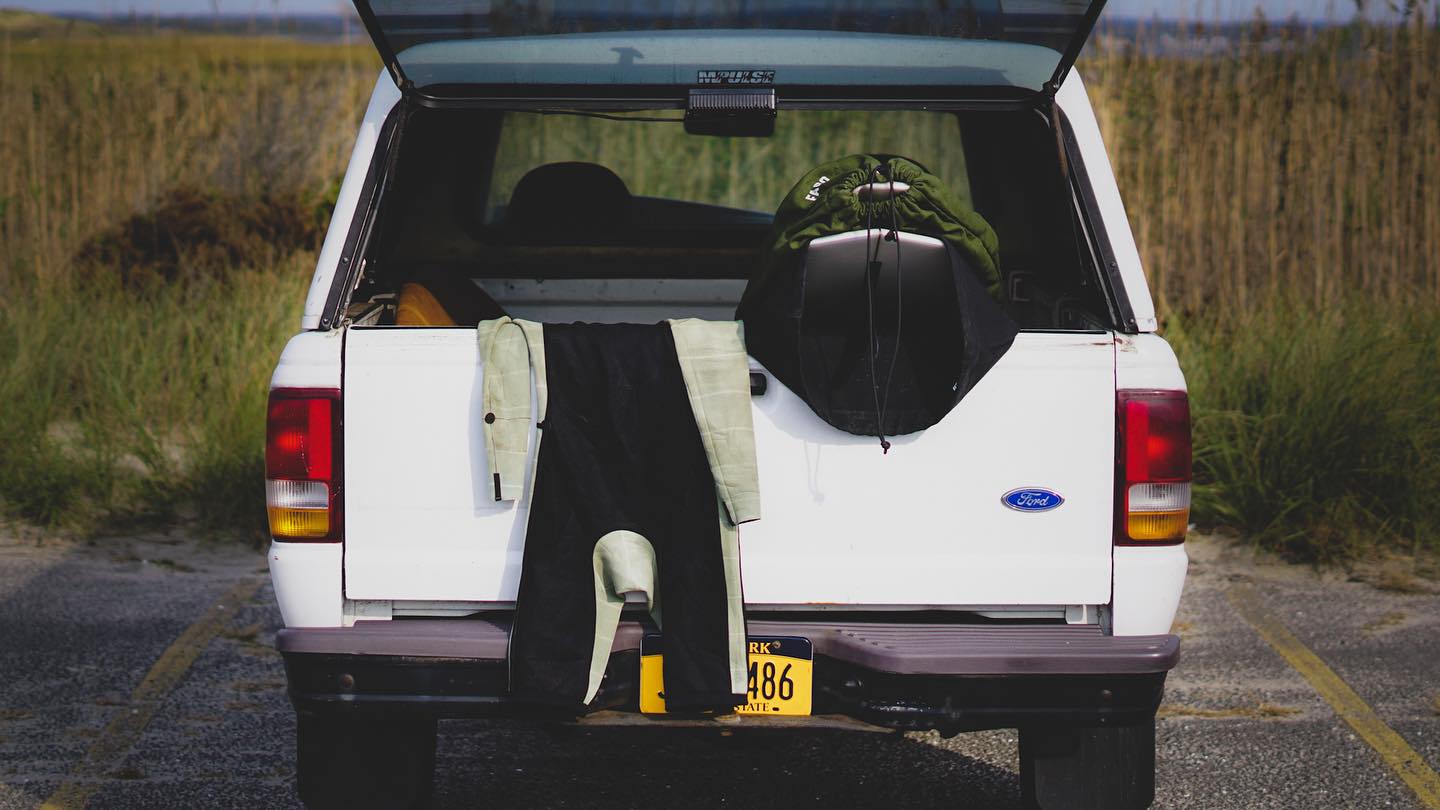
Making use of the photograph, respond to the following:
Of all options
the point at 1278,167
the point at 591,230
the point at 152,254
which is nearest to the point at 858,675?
the point at 591,230

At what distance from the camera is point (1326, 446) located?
6.54 m

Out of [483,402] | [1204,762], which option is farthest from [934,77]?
[1204,762]

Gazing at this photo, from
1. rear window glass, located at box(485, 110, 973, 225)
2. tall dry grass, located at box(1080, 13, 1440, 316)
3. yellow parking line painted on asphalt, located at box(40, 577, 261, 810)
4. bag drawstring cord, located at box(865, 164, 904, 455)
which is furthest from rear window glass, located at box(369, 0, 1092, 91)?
rear window glass, located at box(485, 110, 973, 225)

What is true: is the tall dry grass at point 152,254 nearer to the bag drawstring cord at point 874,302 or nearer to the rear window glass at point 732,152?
the rear window glass at point 732,152

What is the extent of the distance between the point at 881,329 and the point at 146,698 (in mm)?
2974

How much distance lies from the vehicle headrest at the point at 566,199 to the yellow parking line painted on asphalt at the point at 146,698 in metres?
1.91

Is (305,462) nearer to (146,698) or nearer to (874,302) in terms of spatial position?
(874,302)

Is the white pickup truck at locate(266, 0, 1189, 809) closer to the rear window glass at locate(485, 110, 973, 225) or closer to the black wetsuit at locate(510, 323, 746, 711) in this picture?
the black wetsuit at locate(510, 323, 746, 711)

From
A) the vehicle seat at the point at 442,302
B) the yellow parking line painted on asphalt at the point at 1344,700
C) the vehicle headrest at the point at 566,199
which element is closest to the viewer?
the vehicle seat at the point at 442,302

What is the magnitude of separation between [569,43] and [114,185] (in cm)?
669

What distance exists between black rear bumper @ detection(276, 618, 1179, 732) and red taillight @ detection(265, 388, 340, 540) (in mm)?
230

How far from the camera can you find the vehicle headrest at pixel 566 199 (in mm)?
4969

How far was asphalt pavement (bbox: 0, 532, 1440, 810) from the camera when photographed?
14.1 feet

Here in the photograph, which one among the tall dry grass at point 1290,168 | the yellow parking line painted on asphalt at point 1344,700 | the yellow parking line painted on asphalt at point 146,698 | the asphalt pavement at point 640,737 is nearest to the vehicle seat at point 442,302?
the asphalt pavement at point 640,737
